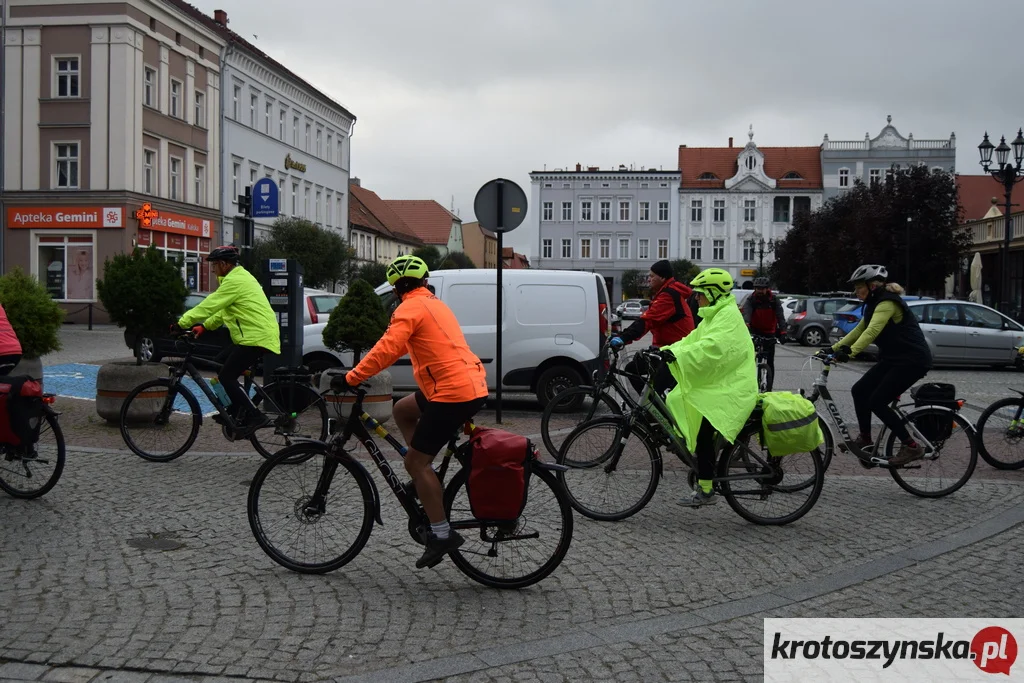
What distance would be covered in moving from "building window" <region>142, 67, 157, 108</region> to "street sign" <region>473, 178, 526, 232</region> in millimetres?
30668

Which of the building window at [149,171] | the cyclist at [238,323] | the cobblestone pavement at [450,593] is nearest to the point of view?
the cobblestone pavement at [450,593]

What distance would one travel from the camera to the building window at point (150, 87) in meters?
38.4

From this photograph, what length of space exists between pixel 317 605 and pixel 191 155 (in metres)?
39.9

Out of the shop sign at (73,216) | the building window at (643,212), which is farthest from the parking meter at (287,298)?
the building window at (643,212)

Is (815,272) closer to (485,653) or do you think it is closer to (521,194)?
(521,194)

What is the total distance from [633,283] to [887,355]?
273 feet

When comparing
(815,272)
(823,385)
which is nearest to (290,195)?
(815,272)

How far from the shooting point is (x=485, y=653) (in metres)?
4.43

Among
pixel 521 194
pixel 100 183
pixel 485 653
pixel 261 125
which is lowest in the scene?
pixel 485 653

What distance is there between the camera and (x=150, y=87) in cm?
3888

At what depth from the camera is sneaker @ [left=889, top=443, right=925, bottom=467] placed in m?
7.84

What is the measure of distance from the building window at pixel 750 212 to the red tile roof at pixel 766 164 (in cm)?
267

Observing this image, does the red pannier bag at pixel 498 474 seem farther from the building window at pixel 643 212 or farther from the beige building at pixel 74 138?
the building window at pixel 643 212

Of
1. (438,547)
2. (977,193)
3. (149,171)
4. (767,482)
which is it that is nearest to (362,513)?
(438,547)
